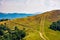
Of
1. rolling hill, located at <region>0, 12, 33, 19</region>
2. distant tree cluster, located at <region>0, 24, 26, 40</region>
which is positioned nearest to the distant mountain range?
rolling hill, located at <region>0, 12, 33, 19</region>

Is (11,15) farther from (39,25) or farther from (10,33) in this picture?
(39,25)

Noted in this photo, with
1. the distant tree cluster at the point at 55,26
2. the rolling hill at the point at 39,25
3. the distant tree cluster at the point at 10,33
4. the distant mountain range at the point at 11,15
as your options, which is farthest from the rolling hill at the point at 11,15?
the distant tree cluster at the point at 55,26

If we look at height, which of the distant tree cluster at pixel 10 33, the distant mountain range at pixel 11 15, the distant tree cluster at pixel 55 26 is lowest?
the distant tree cluster at pixel 10 33

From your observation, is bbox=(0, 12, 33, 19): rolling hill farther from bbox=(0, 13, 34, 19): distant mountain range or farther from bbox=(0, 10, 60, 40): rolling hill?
bbox=(0, 10, 60, 40): rolling hill

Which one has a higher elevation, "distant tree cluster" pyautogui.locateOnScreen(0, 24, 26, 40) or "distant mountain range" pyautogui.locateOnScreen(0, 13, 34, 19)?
"distant mountain range" pyautogui.locateOnScreen(0, 13, 34, 19)

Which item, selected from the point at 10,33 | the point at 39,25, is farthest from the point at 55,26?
the point at 10,33

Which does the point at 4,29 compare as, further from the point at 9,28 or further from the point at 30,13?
the point at 30,13

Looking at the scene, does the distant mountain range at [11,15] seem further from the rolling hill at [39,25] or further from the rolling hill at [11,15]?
the rolling hill at [39,25]
